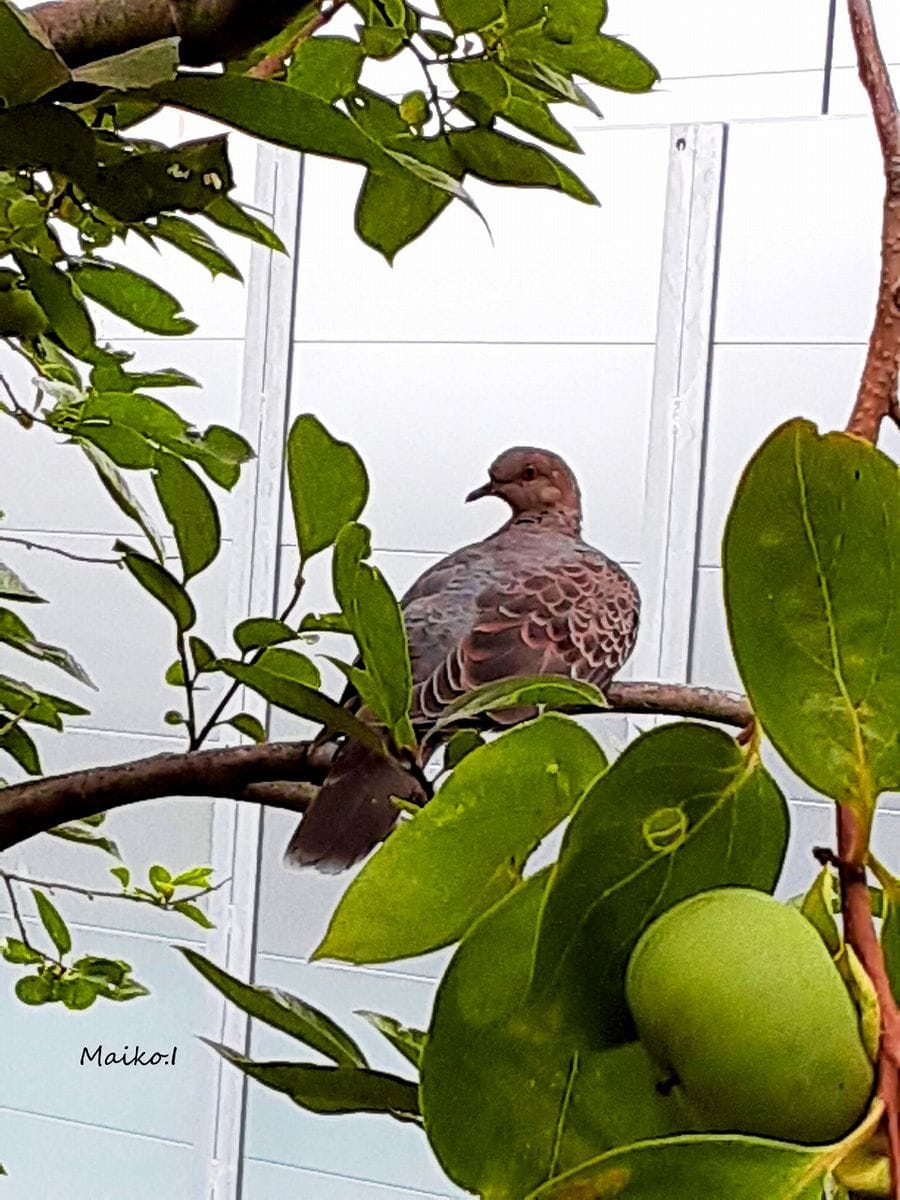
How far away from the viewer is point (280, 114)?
0.65ft

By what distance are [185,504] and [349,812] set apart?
0.43 ft

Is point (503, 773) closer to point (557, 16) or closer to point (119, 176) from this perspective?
point (119, 176)

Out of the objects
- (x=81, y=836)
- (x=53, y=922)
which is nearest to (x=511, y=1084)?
(x=81, y=836)

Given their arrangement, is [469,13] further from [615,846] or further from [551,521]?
[551,521]

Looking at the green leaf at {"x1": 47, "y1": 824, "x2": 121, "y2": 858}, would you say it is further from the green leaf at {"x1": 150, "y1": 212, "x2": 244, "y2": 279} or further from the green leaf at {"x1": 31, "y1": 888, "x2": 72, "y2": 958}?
the green leaf at {"x1": 150, "y1": 212, "x2": 244, "y2": 279}

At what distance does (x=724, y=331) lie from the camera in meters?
1.56

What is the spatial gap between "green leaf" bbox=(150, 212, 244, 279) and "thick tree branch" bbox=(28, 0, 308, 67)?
138 mm

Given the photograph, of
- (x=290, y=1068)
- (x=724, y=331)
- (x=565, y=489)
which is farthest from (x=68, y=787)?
(x=724, y=331)

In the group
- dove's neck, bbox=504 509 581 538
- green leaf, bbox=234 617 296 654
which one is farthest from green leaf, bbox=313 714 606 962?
dove's neck, bbox=504 509 581 538

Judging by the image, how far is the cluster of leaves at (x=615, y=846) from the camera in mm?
152

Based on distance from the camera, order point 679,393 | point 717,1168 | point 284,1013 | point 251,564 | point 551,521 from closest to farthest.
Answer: point 717,1168 → point 284,1013 → point 551,521 → point 679,393 → point 251,564

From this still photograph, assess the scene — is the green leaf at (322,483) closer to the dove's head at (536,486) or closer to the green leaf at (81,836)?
the green leaf at (81,836)

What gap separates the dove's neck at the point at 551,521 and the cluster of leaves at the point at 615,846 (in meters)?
0.88

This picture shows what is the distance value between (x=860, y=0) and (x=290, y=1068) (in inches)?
6.7
